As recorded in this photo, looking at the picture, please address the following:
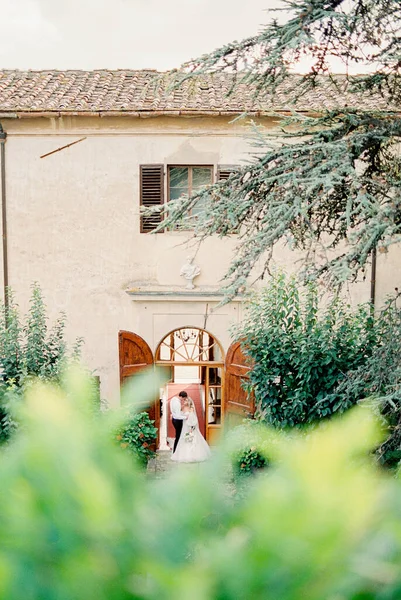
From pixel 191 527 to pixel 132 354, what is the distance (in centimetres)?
1081

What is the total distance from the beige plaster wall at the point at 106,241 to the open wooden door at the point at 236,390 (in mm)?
447

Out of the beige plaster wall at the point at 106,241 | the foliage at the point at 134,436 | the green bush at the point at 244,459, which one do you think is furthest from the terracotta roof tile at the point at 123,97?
the green bush at the point at 244,459

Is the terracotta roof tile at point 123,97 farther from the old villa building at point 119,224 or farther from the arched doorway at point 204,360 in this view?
the arched doorway at point 204,360

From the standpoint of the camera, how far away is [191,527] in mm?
999

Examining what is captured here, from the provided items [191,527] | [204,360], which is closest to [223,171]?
[204,360]

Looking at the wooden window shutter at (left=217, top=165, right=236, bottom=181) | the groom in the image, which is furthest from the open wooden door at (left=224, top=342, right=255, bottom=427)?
the wooden window shutter at (left=217, top=165, right=236, bottom=181)

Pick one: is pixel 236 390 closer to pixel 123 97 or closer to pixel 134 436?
pixel 123 97

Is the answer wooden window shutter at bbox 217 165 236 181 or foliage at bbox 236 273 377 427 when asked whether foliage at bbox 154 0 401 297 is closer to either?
foliage at bbox 236 273 377 427

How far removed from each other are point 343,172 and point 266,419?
354 centimetres

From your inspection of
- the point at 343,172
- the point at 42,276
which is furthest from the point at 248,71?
the point at 42,276

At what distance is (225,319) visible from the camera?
39.2 ft

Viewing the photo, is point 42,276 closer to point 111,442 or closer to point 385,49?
point 385,49

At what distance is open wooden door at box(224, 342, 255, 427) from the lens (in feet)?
37.6

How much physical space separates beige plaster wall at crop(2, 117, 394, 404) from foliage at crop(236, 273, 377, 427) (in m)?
3.34
